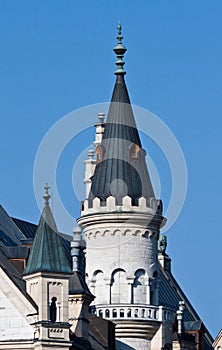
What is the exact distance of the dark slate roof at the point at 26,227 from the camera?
115 m

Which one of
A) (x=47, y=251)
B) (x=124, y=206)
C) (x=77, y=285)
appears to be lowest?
(x=47, y=251)

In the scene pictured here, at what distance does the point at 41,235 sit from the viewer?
88938mm

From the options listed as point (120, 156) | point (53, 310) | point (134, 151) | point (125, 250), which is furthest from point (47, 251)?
point (134, 151)

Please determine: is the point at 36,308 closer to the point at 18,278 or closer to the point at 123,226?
the point at 18,278

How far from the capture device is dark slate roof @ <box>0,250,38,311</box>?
8757 cm

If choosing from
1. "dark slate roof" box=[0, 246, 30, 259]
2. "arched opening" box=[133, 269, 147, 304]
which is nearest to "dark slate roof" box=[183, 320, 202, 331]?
"arched opening" box=[133, 269, 147, 304]

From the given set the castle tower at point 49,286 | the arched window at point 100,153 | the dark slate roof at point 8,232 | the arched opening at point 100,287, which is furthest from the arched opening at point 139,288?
the castle tower at point 49,286

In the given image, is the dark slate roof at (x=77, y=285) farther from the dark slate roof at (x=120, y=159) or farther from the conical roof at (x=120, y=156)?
the dark slate roof at (x=120, y=159)

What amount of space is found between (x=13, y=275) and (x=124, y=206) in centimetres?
1167

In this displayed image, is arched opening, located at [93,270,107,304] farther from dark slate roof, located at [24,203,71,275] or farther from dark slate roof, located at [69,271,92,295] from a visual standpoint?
dark slate roof, located at [24,203,71,275]

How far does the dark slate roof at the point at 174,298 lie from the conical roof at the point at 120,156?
17.4 meters

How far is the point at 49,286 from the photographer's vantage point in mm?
87375

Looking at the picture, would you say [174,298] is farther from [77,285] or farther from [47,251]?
[47,251]

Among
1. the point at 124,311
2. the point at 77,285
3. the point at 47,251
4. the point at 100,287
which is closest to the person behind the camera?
the point at 47,251
